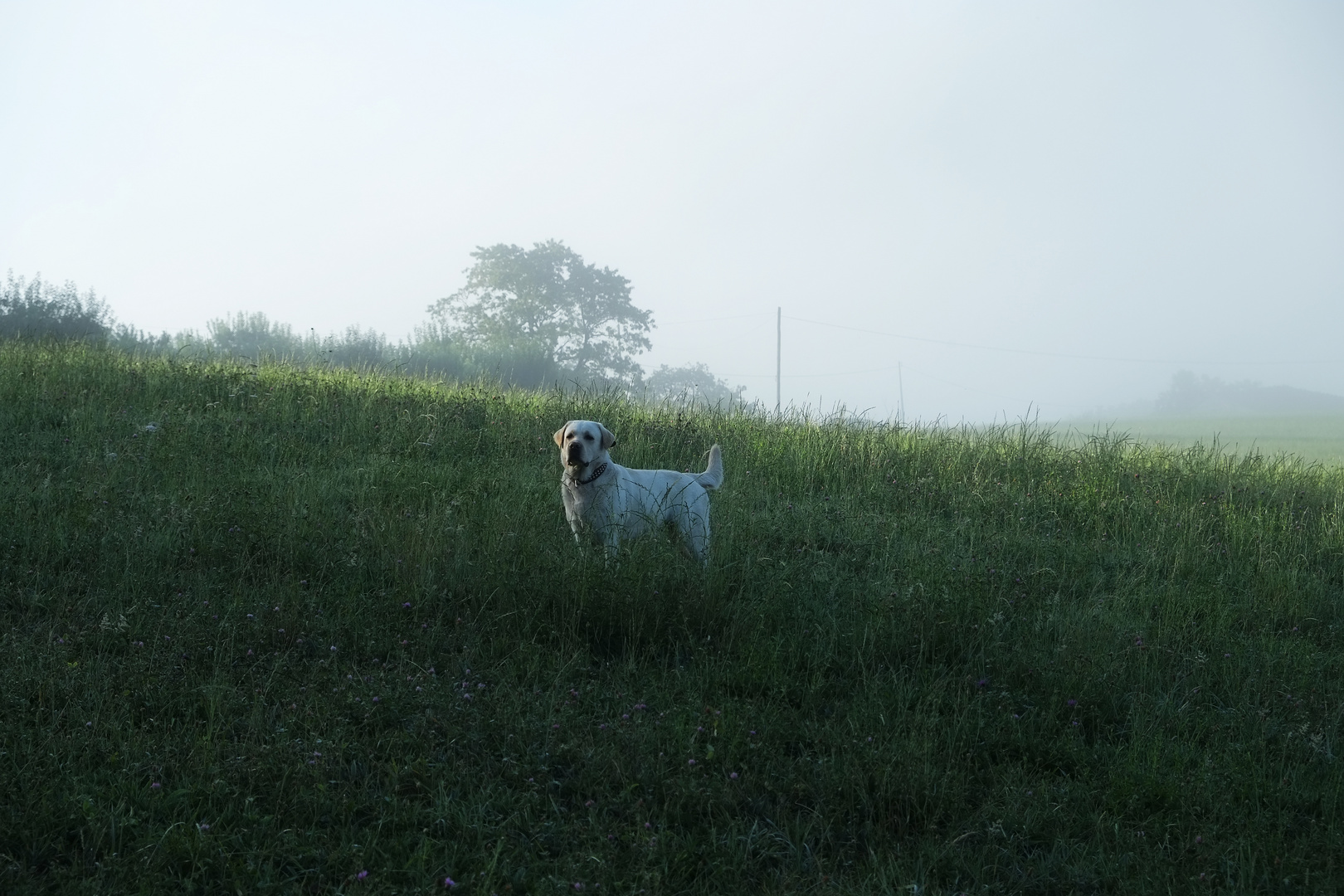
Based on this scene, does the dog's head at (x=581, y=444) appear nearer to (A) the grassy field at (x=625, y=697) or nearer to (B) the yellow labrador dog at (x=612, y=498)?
(B) the yellow labrador dog at (x=612, y=498)

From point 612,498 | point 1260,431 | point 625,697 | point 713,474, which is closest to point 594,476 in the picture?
point 612,498

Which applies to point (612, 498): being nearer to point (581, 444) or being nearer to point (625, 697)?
point (581, 444)

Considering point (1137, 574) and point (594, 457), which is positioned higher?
point (594, 457)

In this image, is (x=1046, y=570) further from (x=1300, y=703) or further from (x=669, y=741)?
(x=669, y=741)

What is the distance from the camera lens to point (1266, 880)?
9.94 ft

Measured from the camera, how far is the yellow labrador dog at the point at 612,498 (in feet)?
20.0

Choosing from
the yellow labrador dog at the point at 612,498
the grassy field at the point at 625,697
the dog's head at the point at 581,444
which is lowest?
the grassy field at the point at 625,697

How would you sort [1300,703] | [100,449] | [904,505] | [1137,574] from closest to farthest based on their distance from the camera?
[1300,703], [1137,574], [100,449], [904,505]

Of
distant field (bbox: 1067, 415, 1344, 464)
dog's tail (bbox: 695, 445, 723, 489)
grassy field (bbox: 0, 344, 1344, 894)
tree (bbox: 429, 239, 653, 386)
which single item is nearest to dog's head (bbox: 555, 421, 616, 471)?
grassy field (bbox: 0, 344, 1344, 894)

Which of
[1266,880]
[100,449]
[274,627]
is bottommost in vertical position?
[1266,880]

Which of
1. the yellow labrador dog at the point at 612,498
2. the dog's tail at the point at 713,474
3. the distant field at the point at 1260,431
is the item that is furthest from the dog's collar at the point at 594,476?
the distant field at the point at 1260,431

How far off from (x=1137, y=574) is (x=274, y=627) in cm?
573

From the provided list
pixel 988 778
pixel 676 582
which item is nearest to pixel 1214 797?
pixel 988 778

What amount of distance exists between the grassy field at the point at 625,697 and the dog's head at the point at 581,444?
0.50 meters
